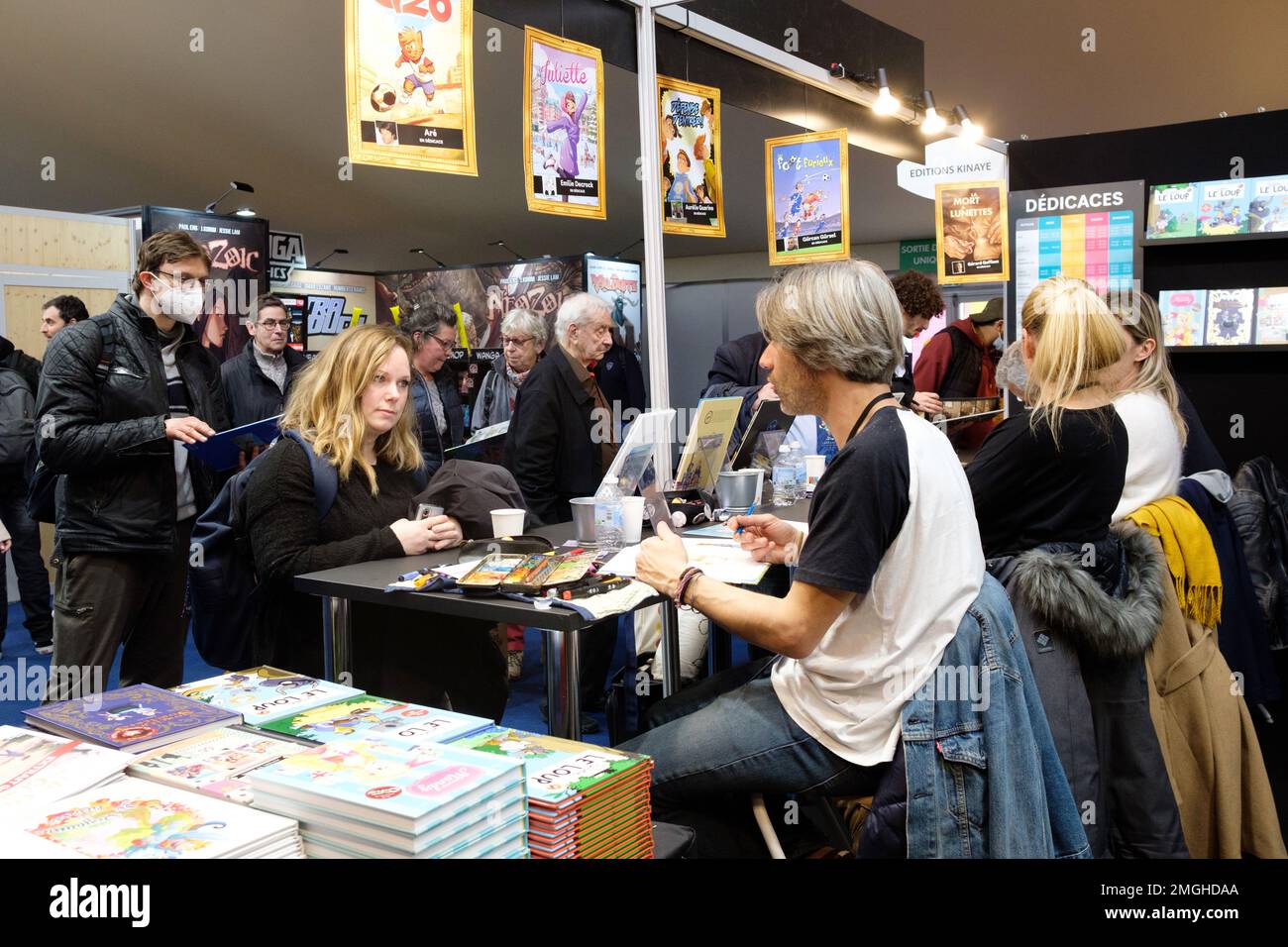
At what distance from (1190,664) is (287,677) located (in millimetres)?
2326

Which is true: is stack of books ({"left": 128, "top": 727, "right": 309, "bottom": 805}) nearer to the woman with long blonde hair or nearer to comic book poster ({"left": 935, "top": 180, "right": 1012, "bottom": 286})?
the woman with long blonde hair

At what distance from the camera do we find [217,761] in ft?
4.98

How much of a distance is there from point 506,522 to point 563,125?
5.31 feet

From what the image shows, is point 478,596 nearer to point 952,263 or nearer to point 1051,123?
point 952,263

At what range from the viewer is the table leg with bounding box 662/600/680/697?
10.7 feet

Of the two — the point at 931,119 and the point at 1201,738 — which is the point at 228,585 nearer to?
the point at 1201,738

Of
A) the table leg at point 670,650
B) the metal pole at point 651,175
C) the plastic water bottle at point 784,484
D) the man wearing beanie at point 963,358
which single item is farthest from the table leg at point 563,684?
the man wearing beanie at point 963,358

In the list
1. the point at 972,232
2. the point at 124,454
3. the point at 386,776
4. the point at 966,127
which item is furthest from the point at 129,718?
the point at 966,127

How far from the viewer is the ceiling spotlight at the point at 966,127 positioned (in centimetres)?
677

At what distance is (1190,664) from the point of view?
2727 millimetres

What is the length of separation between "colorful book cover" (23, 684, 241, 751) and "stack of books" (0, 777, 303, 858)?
0.73ft

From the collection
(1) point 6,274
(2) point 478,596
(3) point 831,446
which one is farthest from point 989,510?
(1) point 6,274

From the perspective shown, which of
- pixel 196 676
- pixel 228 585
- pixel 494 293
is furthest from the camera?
pixel 494 293

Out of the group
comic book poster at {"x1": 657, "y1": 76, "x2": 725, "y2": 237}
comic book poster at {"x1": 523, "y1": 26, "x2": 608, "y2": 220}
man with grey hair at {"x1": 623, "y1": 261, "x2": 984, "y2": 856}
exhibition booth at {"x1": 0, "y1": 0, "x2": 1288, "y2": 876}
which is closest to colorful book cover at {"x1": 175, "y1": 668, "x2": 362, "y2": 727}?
exhibition booth at {"x1": 0, "y1": 0, "x2": 1288, "y2": 876}
